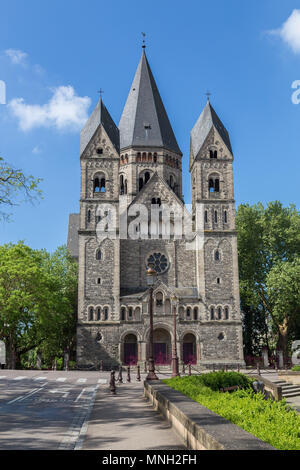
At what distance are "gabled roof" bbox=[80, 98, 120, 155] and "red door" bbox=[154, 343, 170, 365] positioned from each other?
19.3 metres

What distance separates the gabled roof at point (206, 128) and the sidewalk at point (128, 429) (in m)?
37.1

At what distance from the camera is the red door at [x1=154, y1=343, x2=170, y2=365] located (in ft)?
139

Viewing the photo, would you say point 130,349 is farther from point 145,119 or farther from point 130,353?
point 145,119

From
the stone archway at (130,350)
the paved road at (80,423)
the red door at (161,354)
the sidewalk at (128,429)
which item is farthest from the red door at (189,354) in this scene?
the sidewalk at (128,429)

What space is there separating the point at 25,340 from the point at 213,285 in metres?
18.1

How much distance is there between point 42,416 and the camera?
1200 centimetres

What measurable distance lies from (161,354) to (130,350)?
2888 millimetres

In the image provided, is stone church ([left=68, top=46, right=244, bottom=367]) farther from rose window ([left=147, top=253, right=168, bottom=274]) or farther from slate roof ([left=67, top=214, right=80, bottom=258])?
slate roof ([left=67, top=214, right=80, bottom=258])

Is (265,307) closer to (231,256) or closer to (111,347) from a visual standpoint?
(231,256)

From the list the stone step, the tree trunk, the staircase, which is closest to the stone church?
the tree trunk

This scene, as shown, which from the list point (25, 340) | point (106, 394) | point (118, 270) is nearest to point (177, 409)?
point (106, 394)

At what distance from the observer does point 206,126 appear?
162ft

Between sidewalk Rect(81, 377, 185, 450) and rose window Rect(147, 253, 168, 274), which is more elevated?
rose window Rect(147, 253, 168, 274)

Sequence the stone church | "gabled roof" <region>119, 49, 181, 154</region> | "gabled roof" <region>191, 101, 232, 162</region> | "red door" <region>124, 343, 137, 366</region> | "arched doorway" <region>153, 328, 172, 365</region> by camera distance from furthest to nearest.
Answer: "gabled roof" <region>119, 49, 181, 154</region> < "gabled roof" <region>191, 101, 232, 162</region> < "arched doorway" <region>153, 328, 172, 365</region> < the stone church < "red door" <region>124, 343, 137, 366</region>
